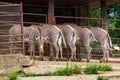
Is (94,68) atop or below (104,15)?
below

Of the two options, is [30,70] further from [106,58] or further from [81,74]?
[106,58]

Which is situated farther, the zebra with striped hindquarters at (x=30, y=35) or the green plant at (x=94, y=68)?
the zebra with striped hindquarters at (x=30, y=35)

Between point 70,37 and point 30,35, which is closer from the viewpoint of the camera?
point 30,35

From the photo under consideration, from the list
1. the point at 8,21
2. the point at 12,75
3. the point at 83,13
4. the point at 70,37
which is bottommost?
the point at 12,75

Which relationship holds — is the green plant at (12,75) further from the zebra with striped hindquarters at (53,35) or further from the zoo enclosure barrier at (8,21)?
the zebra with striped hindquarters at (53,35)

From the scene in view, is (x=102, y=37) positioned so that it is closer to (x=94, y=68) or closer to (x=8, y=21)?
(x=94, y=68)

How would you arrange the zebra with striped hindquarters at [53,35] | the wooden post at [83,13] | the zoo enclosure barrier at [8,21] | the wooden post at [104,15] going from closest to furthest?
1. the zoo enclosure barrier at [8,21]
2. the zebra with striped hindquarters at [53,35]
3. the wooden post at [104,15]
4. the wooden post at [83,13]

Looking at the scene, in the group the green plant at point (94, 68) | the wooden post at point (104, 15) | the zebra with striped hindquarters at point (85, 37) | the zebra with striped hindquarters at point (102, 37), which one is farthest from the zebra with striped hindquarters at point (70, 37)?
the wooden post at point (104, 15)

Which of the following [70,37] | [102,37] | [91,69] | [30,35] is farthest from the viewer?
[102,37]

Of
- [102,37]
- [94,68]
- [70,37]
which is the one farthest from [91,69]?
[102,37]

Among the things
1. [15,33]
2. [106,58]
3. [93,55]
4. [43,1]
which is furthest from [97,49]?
[15,33]

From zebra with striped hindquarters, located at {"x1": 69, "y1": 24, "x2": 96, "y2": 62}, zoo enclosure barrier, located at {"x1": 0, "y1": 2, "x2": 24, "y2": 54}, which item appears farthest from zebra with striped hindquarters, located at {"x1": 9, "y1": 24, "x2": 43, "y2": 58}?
zebra with striped hindquarters, located at {"x1": 69, "y1": 24, "x2": 96, "y2": 62}

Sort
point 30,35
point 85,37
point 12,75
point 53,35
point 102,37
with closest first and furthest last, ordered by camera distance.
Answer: point 12,75, point 30,35, point 53,35, point 85,37, point 102,37

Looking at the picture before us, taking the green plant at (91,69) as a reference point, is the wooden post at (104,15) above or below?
above
